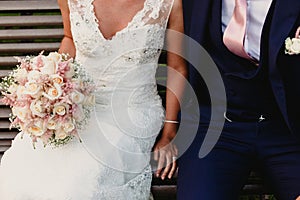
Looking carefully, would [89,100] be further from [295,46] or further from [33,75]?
[295,46]

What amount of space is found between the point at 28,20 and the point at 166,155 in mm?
1195

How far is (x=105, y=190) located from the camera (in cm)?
325

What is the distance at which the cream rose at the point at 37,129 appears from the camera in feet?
10.3

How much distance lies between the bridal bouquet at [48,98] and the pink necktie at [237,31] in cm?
72

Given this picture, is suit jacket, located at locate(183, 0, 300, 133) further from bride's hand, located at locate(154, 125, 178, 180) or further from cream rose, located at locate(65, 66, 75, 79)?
cream rose, located at locate(65, 66, 75, 79)

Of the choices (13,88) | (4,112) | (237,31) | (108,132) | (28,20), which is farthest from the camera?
(4,112)

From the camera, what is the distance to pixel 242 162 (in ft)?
11.2

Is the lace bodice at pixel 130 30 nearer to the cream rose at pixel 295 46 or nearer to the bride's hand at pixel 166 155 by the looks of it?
the bride's hand at pixel 166 155

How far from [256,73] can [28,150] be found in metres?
1.15

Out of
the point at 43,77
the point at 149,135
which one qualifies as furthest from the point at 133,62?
the point at 43,77

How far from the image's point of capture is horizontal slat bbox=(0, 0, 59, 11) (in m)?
4.11

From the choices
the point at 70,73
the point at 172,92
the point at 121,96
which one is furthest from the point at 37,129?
the point at 172,92

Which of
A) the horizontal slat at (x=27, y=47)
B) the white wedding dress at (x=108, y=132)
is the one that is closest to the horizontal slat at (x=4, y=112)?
the horizontal slat at (x=27, y=47)

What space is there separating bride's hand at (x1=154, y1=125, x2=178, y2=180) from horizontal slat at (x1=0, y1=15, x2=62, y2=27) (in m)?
1.01
